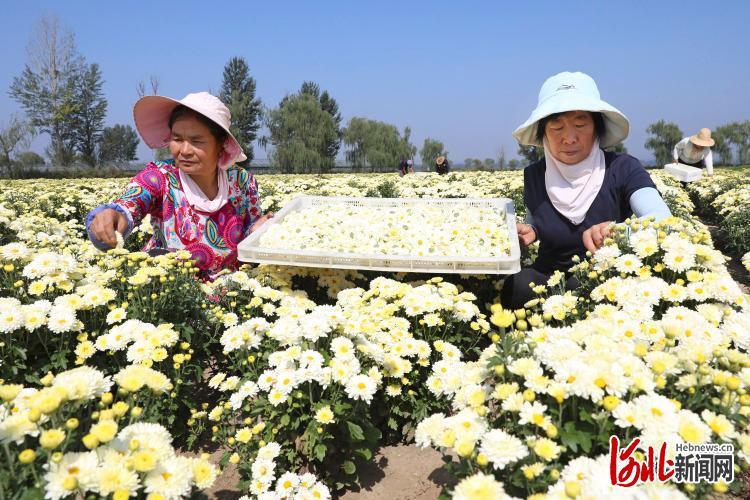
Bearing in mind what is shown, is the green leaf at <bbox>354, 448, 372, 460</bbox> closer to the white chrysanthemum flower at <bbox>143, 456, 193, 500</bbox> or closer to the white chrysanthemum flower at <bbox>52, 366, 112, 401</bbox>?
the white chrysanthemum flower at <bbox>143, 456, 193, 500</bbox>

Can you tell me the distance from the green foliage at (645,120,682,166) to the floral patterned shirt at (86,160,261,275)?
53.4m

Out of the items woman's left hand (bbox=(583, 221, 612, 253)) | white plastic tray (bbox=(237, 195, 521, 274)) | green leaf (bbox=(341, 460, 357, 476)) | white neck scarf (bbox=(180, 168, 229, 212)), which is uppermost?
white neck scarf (bbox=(180, 168, 229, 212))

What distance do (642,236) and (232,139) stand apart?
10.2 ft

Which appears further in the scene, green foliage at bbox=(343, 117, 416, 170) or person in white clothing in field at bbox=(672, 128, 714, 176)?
green foliage at bbox=(343, 117, 416, 170)

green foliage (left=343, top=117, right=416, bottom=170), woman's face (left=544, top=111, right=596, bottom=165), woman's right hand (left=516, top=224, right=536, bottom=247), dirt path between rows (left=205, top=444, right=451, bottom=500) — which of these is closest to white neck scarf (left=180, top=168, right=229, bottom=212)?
dirt path between rows (left=205, top=444, right=451, bottom=500)

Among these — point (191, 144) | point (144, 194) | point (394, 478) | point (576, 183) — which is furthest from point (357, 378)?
point (144, 194)

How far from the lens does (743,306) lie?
6.15 ft

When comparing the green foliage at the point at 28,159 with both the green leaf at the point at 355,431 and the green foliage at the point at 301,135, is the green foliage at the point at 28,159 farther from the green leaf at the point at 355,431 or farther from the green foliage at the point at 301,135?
the green leaf at the point at 355,431

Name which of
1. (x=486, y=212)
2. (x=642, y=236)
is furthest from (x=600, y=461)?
(x=486, y=212)

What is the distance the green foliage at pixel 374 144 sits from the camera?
45156 mm

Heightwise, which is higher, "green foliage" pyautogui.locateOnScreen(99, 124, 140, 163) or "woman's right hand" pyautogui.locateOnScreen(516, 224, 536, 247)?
"green foliage" pyautogui.locateOnScreen(99, 124, 140, 163)

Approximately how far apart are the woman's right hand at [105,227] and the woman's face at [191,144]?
25.5 inches

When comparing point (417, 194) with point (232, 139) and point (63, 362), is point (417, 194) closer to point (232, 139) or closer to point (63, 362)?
point (232, 139)

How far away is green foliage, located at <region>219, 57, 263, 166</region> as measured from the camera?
164 ft
